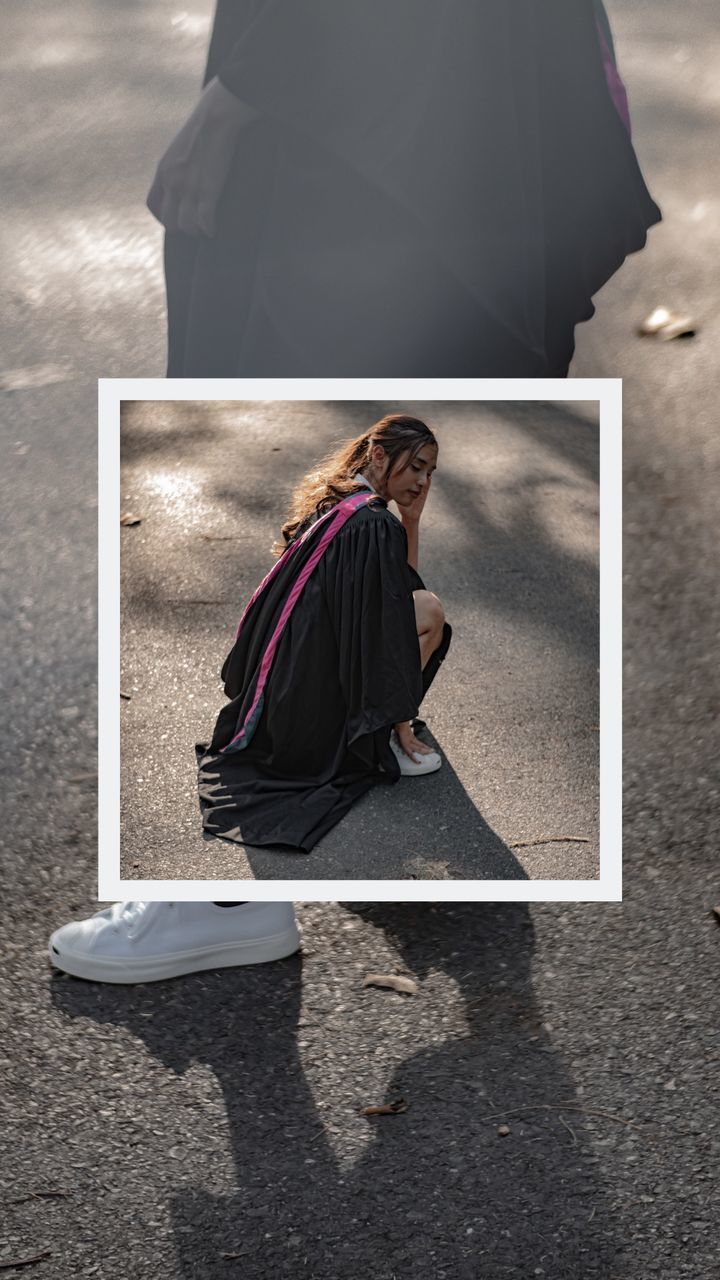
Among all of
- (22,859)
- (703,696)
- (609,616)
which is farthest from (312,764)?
(703,696)

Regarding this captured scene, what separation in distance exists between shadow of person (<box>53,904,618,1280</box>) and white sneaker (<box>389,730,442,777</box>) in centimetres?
66

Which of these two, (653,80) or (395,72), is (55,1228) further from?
(653,80)

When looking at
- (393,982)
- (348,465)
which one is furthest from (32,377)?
(348,465)

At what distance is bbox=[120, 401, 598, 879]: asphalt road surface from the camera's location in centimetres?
135

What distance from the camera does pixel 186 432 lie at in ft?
4.53

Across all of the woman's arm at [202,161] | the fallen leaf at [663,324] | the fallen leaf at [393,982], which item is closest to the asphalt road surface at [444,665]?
the woman's arm at [202,161]

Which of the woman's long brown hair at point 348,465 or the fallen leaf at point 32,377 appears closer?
the woman's long brown hair at point 348,465

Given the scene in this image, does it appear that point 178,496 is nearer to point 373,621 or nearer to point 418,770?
point 373,621

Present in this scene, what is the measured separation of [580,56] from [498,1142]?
1.32m

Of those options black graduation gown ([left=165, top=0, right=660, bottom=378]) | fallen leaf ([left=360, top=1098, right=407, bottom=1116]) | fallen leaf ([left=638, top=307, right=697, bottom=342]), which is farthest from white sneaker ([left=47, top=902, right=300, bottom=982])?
fallen leaf ([left=638, top=307, right=697, bottom=342])

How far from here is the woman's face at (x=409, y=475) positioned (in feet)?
4.37

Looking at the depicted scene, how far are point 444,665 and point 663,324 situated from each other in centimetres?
242

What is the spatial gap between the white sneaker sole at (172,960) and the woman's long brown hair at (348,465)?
2.99ft

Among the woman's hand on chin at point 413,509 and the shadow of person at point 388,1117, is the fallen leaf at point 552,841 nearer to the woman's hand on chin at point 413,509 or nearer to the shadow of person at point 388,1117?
the woman's hand on chin at point 413,509
